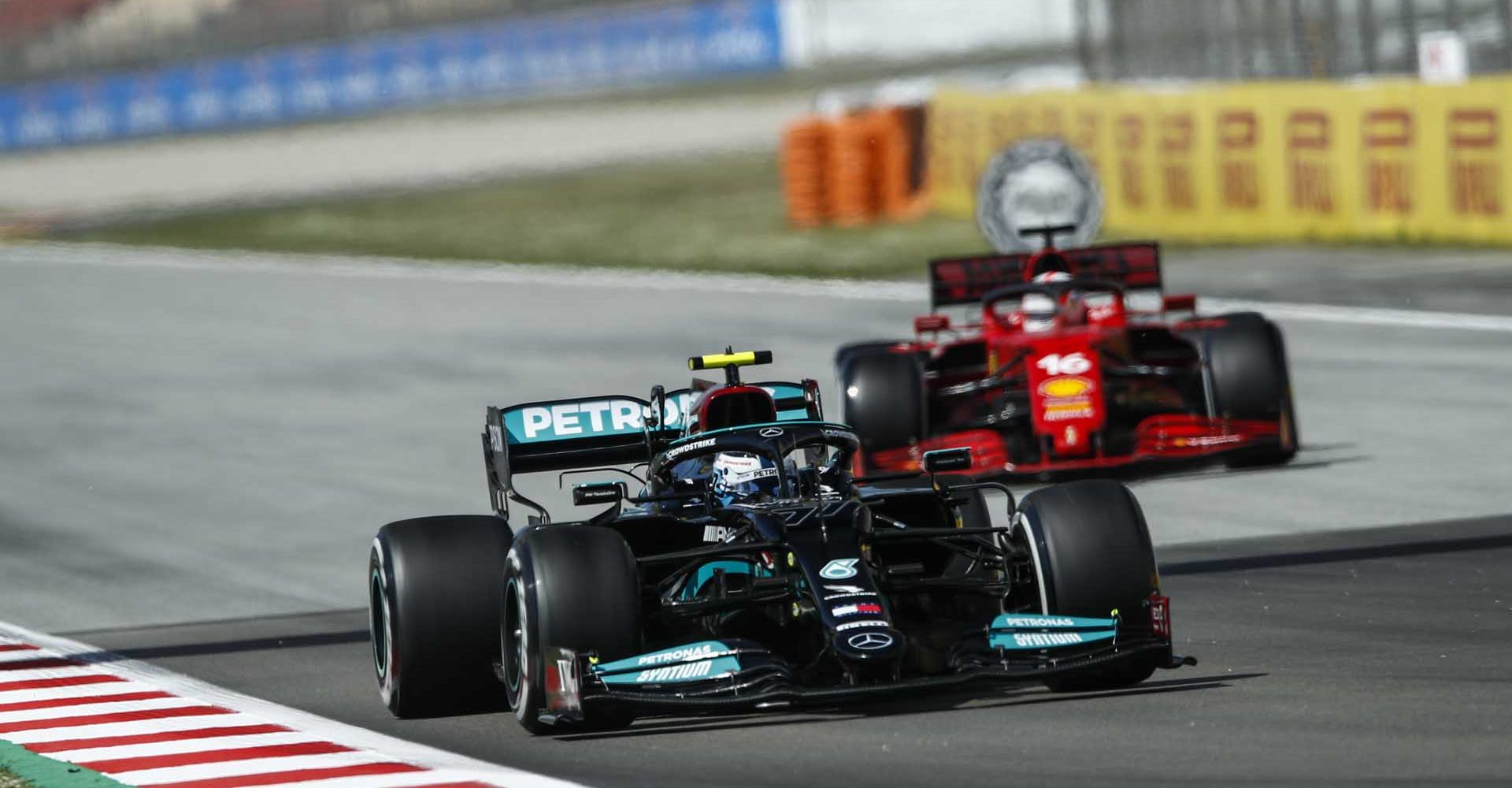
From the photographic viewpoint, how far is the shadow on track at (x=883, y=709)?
8.91 metres

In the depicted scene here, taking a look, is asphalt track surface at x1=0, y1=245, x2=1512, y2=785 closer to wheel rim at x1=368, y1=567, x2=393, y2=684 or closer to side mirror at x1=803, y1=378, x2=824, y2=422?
wheel rim at x1=368, y1=567, x2=393, y2=684

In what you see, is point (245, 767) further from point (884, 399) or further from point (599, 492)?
point (884, 399)

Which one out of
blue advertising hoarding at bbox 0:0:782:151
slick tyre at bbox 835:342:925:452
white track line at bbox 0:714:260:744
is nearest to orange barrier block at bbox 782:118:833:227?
slick tyre at bbox 835:342:925:452

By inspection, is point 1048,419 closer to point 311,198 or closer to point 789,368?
point 789,368

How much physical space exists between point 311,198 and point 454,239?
10633 mm

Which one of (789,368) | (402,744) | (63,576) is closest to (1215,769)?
(402,744)

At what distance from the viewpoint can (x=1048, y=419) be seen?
1491 centimetres

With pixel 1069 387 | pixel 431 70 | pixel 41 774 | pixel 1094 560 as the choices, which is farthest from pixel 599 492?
pixel 431 70

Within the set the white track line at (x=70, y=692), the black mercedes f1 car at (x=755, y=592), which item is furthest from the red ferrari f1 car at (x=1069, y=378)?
the white track line at (x=70, y=692)

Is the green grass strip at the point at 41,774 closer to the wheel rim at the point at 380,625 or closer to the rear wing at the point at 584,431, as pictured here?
the wheel rim at the point at 380,625

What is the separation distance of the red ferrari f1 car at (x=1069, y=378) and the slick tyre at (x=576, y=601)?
6288 millimetres

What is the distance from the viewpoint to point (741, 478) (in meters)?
9.73

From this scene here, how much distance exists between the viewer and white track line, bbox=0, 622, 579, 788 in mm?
8281

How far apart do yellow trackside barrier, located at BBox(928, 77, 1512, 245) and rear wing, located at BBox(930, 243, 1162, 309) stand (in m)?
9.73
